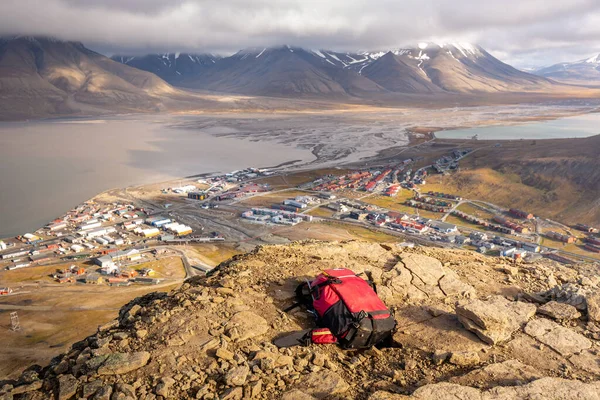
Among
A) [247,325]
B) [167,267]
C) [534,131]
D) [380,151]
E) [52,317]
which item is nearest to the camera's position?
[247,325]

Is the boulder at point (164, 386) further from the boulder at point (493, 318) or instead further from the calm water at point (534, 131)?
the calm water at point (534, 131)

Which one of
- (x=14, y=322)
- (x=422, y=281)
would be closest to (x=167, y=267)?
(x=14, y=322)

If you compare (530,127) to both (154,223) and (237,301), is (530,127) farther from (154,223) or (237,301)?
(237,301)

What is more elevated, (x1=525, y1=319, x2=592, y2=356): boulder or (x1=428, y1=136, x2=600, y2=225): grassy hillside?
(x1=525, y1=319, x2=592, y2=356): boulder

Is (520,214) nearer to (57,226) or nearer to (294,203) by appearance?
(294,203)

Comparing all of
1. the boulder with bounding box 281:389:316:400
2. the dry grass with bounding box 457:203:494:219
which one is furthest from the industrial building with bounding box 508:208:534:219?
the boulder with bounding box 281:389:316:400

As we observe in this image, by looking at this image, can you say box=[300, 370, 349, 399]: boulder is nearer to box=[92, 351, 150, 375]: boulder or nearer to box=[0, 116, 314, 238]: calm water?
box=[92, 351, 150, 375]: boulder
